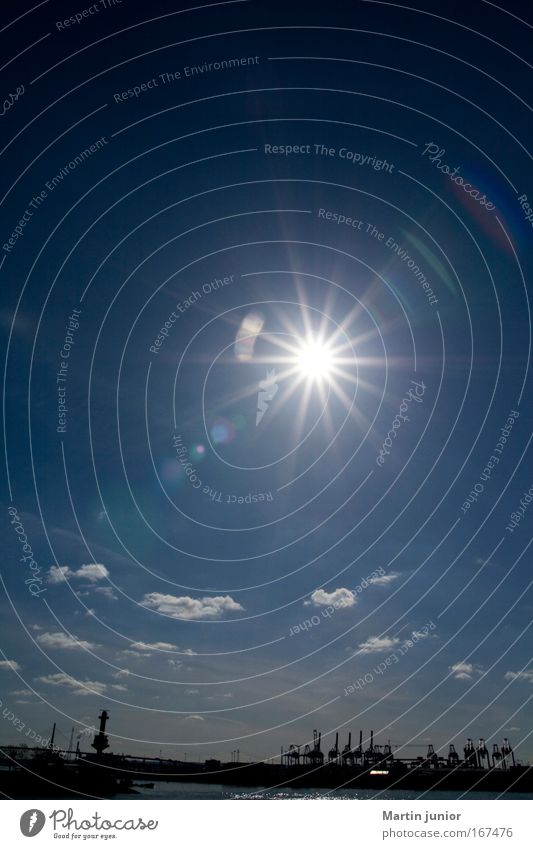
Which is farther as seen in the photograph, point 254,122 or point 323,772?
point 323,772

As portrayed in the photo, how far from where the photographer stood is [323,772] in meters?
143

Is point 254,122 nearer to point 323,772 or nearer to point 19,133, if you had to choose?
point 19,133
